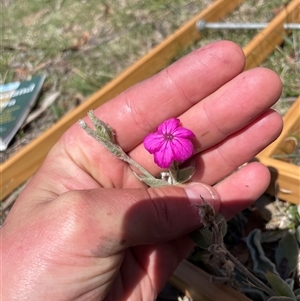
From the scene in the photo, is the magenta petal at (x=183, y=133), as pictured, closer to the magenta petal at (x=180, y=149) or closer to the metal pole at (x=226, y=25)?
the magenta petal at (x=180, y=149)

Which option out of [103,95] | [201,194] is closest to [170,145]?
[201,194]

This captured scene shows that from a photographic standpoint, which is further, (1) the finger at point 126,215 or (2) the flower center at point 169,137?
(2) the flower center at point 169,137

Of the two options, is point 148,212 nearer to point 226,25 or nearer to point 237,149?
point 237,149

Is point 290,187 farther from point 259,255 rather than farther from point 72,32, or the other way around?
point 72,32

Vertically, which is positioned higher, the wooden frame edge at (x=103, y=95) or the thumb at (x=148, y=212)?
the thumb at (x=148, y=212)

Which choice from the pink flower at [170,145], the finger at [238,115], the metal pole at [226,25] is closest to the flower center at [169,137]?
the pink flower at [170,145]

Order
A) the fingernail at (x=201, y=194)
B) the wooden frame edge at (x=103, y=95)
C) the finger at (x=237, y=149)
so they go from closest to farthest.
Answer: the fingernail at (x=201, y=194) < the finger at (x=237, y=149) < the wooden frame edge at (x=103, y=95)
